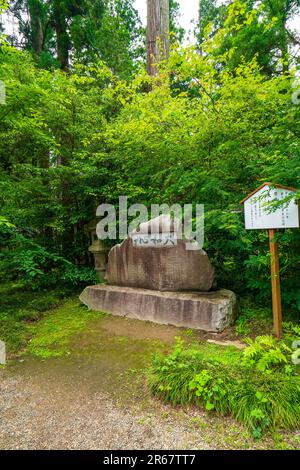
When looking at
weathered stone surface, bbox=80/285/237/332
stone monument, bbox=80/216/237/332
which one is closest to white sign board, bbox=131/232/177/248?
stone monument, bbox=80/216/237/332

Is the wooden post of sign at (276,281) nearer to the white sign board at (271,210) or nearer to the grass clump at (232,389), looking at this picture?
the white sign board at (271,210)

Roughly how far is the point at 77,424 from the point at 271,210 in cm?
251

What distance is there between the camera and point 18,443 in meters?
1.74

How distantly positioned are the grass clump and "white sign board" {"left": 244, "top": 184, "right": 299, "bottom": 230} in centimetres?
140

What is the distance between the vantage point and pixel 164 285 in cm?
378

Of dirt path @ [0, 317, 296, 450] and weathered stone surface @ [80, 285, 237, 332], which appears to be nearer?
dirt path @ [0, 317, 296, 450]

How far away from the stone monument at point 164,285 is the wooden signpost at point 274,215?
63 centimetres

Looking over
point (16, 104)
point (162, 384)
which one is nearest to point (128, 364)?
point (162, 384)

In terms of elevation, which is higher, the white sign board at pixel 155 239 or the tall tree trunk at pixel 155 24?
the tall tree trunk at pixel 155 24

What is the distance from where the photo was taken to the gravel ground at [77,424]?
5.56 feet


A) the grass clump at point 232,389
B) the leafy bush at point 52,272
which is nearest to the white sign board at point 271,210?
the grass clump at point 232,389

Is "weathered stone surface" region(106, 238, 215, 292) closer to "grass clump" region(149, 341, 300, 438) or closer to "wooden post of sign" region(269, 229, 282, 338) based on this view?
"wooden post of sign" region(269, 229, 282, 338)

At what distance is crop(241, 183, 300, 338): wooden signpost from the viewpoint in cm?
258

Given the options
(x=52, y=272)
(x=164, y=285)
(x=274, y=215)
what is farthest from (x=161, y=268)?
(x=52, y=272)
